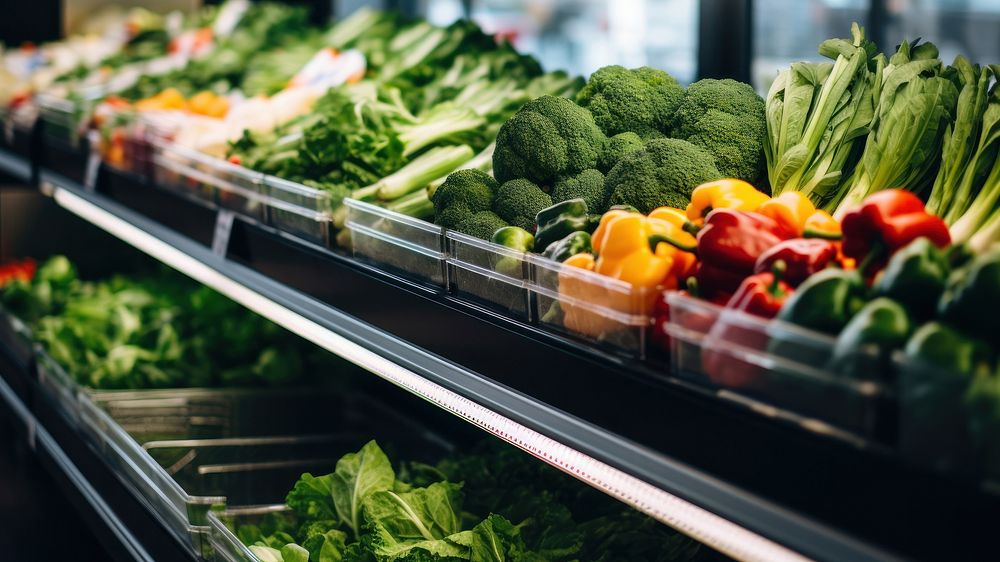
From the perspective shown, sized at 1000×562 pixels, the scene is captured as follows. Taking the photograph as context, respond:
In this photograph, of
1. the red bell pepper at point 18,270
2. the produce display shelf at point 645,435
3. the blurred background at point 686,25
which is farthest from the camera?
the red bell pepper at point 18,270

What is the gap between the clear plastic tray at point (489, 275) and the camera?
1.58m

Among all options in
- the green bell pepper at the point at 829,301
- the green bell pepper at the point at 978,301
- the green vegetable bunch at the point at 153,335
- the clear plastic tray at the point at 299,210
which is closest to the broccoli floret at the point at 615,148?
the clear plastic tray at the point at 299,210

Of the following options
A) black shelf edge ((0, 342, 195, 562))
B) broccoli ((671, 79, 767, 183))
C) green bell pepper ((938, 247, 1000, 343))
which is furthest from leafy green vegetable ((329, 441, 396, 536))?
green bell pepper ((938, 247, 1000, 343))

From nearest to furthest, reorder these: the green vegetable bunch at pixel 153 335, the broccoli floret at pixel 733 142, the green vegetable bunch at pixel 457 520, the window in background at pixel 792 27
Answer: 1. the broccoli floret at pixel 733 142
2. the green vegetable bunch at pixel 457 520
3. the green vegetable bunch at pixel 153 335
4. the window in background at pixel 792 27

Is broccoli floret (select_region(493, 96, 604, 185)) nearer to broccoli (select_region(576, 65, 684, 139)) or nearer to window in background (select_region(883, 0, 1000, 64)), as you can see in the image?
broccoli (select_region(576, 65, 684, 139))

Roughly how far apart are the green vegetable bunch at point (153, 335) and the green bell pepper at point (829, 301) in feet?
7.94

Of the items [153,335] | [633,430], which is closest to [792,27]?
[153,335]

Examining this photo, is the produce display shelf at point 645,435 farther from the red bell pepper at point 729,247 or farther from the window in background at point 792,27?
the window in background at point 792,27

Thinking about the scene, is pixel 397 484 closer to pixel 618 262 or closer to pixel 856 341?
pixel 618 262

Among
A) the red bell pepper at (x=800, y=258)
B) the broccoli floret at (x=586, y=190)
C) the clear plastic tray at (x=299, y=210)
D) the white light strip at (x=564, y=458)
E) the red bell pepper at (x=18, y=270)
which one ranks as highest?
the red bell pepper at (x=800, y=258)

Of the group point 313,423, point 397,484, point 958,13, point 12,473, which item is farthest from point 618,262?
→ point 958,13

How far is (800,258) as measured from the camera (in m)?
1.28

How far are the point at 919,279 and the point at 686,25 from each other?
11045 millimetres

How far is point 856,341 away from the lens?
3.38 feet
